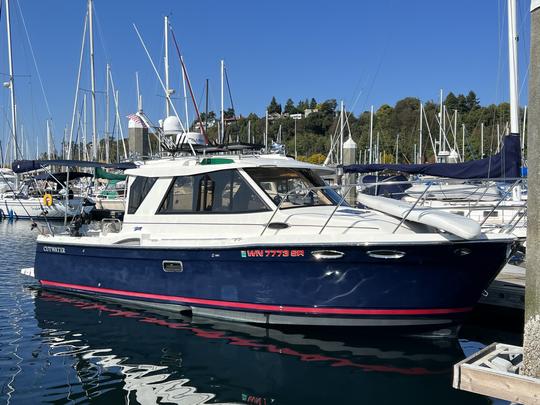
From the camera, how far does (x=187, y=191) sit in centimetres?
996

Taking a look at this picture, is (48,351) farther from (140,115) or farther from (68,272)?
(140,115)

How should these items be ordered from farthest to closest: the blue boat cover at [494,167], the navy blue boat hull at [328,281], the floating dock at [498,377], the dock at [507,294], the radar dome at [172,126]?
1. the radar dome at [172,126]
2. the blue boat cover at [494,167]
3. the dock at [507,294]
4. the navy blue boat hull at [328,281]
5. the floating dock at [498,377]

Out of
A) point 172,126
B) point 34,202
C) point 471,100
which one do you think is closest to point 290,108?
point 471,100

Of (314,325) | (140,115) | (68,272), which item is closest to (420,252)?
(314,325)

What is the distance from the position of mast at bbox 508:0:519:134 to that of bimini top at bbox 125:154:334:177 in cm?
594

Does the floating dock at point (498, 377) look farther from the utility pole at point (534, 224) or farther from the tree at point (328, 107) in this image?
the tree at point (328, 107)

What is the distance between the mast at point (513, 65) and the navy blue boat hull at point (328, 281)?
7209mm

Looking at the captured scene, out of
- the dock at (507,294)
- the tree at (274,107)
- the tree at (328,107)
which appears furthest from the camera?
the tree at (274,107)

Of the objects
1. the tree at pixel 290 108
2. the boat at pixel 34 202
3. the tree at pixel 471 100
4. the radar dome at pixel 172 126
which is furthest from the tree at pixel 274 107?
the radar dome at pixel 172 126

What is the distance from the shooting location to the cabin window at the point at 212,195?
30.5ft

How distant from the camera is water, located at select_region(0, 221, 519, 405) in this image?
647cm

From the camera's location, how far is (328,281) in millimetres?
8070

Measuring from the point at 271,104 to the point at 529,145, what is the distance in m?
146

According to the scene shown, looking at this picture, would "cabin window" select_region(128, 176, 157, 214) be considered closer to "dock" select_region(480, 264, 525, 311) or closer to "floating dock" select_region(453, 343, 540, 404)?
"dock" select_region(480, 264, 525, 311)
